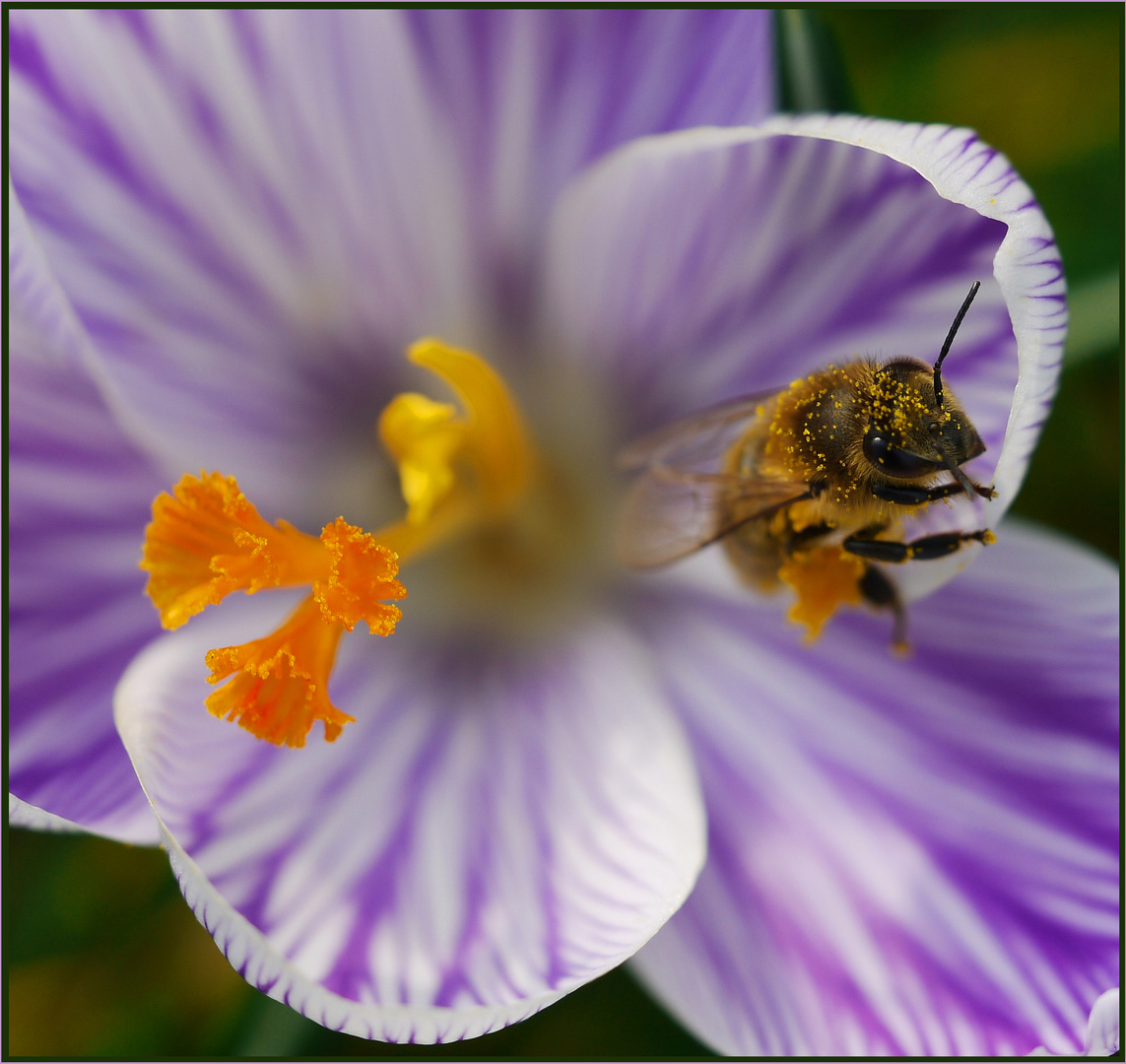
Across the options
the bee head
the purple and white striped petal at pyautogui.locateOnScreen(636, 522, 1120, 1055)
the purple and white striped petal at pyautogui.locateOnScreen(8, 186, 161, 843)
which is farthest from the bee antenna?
the purple and white striped petal at pyautogui.locateOnScreen(8, 186, 161, 843)

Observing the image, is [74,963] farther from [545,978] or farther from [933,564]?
[933,564]

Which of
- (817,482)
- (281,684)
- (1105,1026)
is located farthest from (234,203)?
(1105,1026)

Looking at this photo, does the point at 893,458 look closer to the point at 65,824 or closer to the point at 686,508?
the point at 686,508

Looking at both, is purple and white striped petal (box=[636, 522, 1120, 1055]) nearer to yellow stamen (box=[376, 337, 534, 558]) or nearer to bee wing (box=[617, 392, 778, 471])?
bee wing (box=[617, 392, 778, 471])

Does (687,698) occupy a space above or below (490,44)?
below

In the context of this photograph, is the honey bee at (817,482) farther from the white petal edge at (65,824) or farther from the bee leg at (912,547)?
the white petal edge at (65,824)

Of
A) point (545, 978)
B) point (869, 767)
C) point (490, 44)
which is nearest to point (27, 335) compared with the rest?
point (490, 44)
